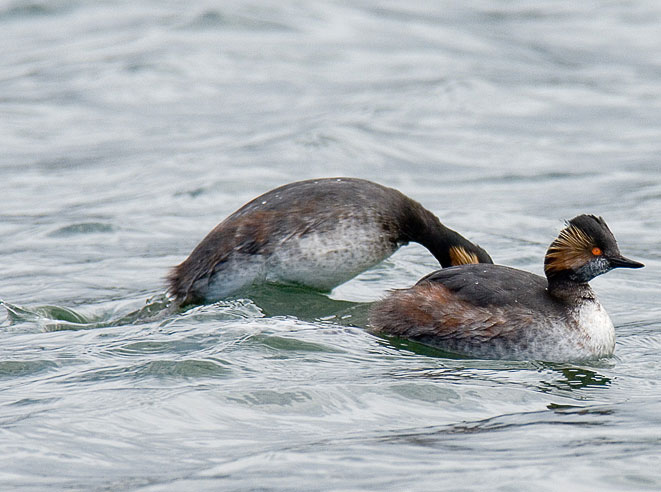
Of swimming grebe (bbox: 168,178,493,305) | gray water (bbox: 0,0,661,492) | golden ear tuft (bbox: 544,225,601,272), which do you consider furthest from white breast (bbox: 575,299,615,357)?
swimming grebe (bbox: 168,178,493,305)

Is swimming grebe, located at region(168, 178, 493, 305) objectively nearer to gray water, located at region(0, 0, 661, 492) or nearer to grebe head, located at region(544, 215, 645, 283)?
gray water, located at region(0, 0, 661, 492)

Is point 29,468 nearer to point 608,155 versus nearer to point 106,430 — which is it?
point 106,430

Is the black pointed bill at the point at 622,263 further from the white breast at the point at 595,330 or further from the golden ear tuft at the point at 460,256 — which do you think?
the golden ear tuft at the point at 460,256

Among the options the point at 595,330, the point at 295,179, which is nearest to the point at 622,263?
the point at 595,330

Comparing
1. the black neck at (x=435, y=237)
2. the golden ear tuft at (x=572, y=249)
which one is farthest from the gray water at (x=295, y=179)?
the golden ear tuft at (x=572, y=249)

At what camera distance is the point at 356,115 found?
14711 mm

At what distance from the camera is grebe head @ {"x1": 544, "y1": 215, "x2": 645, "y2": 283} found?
713cm

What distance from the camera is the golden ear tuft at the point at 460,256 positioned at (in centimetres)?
873

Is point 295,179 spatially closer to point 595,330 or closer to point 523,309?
point 523,309

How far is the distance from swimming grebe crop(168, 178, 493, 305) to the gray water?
0.64 ft

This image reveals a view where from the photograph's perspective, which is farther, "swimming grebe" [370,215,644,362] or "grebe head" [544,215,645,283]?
"grebe head" [544,215,645,283]

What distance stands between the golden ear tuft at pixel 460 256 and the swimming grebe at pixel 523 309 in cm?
132

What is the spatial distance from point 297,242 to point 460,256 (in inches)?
46.5

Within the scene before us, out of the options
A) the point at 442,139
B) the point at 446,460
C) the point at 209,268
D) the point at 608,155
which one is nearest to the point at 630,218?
the point at 608,155
